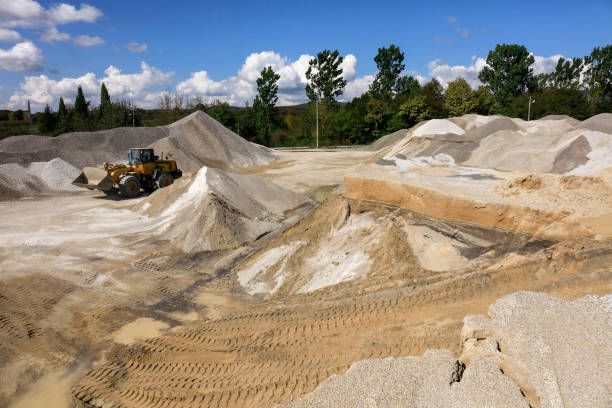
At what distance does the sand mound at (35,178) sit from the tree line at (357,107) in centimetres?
1928

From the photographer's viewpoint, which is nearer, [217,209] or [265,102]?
[217,209]

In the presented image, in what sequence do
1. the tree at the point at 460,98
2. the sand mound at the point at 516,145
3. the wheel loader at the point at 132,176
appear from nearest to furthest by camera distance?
the sand mound at the point at 516,145
the wheel loader at the point at 132,176
the tree at the point at 460,98

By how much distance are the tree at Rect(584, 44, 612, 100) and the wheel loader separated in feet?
196

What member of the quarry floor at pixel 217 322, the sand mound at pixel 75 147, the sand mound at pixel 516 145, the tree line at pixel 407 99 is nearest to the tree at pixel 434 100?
the tree line at pixel 407 99

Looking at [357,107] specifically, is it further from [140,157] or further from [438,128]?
[140,157]

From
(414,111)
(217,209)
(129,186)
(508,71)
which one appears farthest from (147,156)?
(508,71)

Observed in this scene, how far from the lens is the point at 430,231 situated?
7.89 meters

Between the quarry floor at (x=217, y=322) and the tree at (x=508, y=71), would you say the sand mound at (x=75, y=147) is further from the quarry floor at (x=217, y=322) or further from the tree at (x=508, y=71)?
the tree at (x=508, y=71)

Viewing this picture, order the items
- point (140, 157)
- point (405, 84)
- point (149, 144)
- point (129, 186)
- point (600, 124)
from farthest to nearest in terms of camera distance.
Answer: point (405, 84)
point (149, 144)
point (600, 124)
point (140, 157)
point (129, 186)

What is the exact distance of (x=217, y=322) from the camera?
676 cm

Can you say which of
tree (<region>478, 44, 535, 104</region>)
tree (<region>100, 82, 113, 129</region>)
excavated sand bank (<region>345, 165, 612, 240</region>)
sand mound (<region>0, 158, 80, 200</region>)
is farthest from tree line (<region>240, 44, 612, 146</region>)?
excavated sand bank (<region>345, 165, 612, 240</region>)

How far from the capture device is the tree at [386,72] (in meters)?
51.0

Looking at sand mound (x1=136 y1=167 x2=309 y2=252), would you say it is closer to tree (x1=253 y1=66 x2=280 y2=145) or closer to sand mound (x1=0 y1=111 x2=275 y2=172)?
sand mound (x1=0 y1=111 x2=275 y2=172)

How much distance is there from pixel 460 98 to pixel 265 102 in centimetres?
2285
